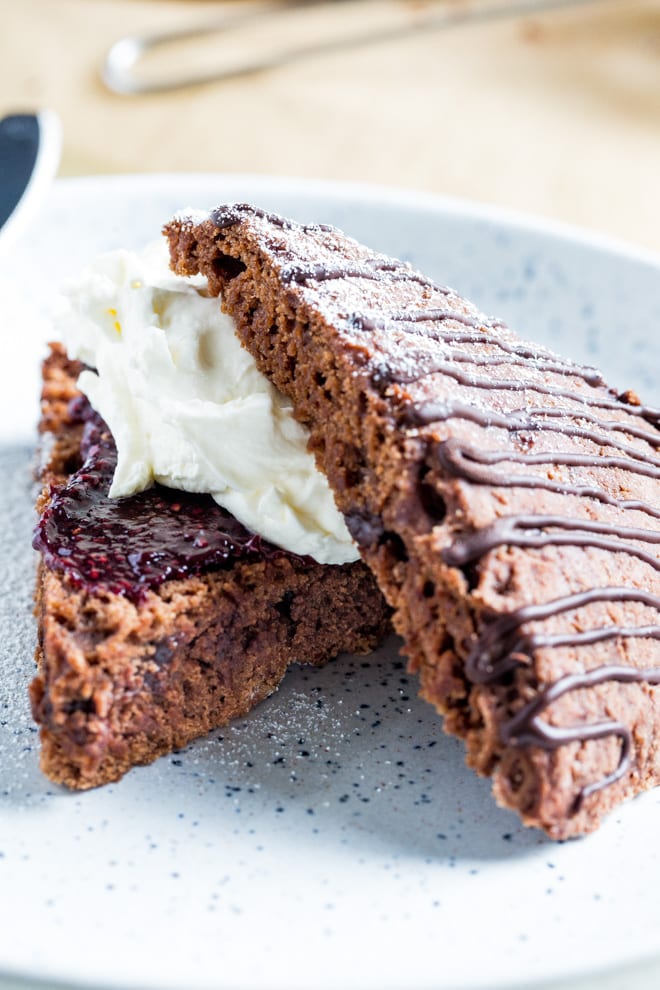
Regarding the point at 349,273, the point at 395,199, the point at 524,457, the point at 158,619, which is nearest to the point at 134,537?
the point at 158,619

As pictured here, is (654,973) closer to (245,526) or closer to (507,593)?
(507,593)

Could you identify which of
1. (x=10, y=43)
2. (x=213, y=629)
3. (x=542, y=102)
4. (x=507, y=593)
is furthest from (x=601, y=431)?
(x=10, y=43)

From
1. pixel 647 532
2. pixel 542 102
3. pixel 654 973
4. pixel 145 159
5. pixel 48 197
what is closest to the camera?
pixel 654 973

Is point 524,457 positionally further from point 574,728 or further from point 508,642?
point 574,728

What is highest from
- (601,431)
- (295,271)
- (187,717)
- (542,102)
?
(542,102)

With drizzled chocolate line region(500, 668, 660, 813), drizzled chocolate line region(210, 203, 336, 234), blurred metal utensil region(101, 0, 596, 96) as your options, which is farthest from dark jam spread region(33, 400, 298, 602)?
blurred metal utensil region(101, 0, 596, 96)

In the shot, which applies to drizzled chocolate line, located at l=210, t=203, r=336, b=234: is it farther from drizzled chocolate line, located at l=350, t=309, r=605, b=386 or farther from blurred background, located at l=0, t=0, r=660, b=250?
blurred background, located at l=0, t=0, r=660, b=250
